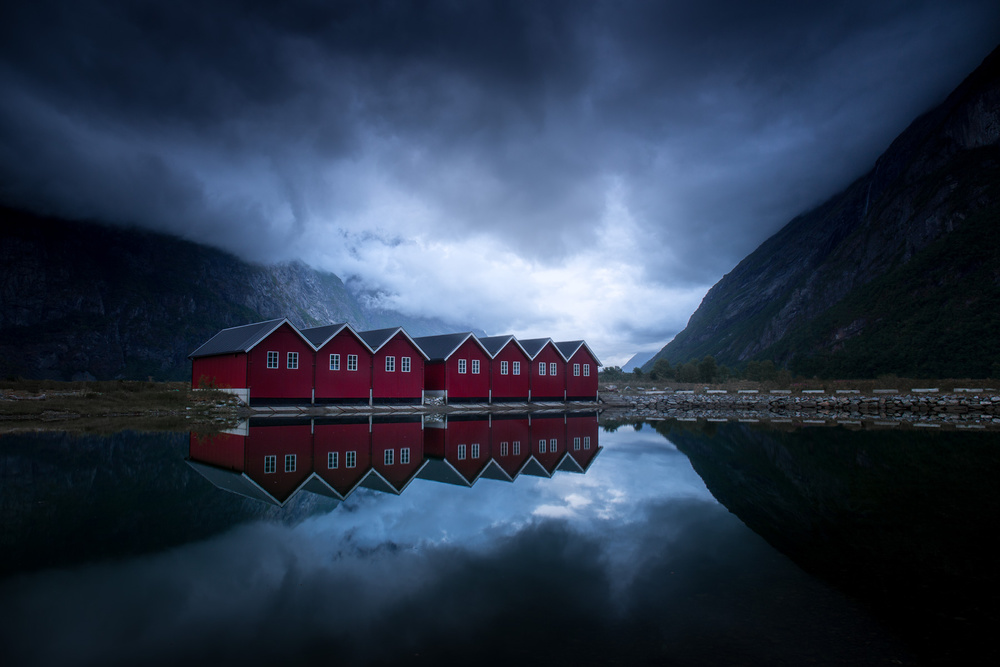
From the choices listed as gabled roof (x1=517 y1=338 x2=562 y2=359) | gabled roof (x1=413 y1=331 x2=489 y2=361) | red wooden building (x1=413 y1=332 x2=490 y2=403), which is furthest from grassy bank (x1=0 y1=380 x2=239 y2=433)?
gabled roof (x1=517 y1=338 x2=562 y2=359)

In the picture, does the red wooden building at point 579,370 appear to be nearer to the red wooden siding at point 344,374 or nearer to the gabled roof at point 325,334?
the red wooden siding at point 344,374

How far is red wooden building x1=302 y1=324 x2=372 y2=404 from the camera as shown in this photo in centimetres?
3503

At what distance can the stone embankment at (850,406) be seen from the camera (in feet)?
95.7

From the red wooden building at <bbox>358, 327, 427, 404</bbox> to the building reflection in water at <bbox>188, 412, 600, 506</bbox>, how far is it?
45.3 feet

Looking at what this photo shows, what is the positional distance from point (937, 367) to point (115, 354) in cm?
14803

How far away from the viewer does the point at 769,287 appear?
180m

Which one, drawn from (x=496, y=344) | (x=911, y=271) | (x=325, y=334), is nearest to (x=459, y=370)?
(x=496, y=344)

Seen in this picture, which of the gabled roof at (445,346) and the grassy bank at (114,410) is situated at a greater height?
the gabled roof at (445,346)

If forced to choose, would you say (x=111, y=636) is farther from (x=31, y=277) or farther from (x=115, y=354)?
(x=31, y=277)

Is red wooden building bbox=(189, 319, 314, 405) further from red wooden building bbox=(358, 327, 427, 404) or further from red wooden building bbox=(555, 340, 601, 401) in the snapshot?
red wooden building bbox=(555, 340, 601, 401)

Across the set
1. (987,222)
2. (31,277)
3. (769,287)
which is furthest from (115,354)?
(769,287)

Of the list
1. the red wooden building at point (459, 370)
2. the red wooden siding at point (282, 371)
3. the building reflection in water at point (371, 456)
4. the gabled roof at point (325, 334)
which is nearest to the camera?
the building reflection in water at point (371, 456)

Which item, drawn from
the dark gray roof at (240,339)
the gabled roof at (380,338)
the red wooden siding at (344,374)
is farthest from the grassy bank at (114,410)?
the gabled roof at (380,338)

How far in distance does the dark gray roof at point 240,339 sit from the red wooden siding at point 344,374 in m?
3.57
